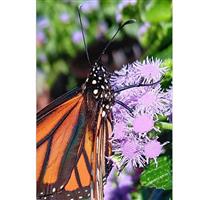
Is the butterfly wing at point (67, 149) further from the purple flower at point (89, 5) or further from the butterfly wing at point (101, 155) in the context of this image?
the purple flower at point (89, 5)

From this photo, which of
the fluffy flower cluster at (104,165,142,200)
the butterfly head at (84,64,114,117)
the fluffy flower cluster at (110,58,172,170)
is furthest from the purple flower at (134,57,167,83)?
the fluffy flower cluster at (104,165,142,200)

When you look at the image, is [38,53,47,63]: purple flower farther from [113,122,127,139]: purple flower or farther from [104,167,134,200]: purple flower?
[104,167,134,200]: purple flower

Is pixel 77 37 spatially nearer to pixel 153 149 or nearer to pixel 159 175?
pixel 153 149

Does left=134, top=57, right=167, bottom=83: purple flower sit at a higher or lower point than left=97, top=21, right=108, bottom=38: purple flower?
lower

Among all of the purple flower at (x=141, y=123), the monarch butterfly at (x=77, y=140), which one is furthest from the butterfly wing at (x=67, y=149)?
the purple flower at (x=141, y=123)

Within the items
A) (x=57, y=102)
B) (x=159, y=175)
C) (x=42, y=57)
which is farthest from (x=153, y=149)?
(x=42, y=57)
